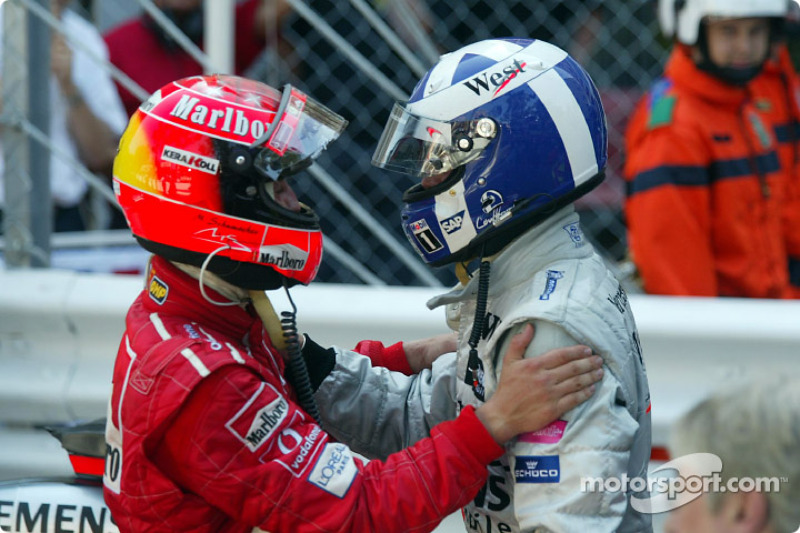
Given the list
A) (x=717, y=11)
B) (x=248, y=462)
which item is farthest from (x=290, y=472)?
(x=717, y=11)

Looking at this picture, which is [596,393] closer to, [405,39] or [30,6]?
[30,6]

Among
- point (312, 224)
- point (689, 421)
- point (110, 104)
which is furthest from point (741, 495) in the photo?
point (110, 104)

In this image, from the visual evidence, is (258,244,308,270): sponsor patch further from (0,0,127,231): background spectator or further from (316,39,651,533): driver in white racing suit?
(0,0,127,231): background spectator

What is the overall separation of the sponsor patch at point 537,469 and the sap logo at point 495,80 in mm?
689

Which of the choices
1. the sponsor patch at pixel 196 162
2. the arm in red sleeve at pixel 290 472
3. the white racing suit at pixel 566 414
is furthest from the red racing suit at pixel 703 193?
the sponsor patch at pixel 196 162

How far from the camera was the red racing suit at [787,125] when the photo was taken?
13.4 feet

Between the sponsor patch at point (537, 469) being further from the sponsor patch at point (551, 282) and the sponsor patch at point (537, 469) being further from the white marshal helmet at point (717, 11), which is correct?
the white marshal helmet at point (717, 11)

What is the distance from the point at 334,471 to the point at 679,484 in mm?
607

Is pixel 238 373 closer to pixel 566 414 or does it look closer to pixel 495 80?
pixel 566 414

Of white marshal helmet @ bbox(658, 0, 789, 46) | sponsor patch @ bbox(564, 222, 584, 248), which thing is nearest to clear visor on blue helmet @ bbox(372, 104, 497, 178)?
sponsor patch @ bbox(564, 222, 584, 248)

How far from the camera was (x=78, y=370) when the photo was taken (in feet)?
10.8

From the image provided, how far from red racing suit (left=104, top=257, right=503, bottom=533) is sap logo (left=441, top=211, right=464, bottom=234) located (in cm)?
38

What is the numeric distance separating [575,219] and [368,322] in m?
1.11

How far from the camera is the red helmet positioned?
83.0 inches
